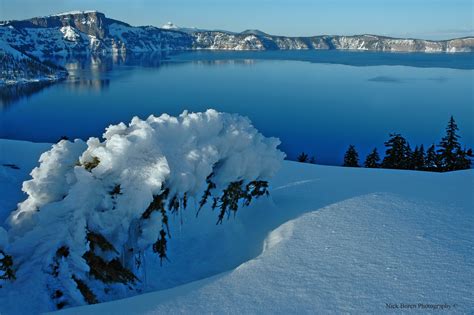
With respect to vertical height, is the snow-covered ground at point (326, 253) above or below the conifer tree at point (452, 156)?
above

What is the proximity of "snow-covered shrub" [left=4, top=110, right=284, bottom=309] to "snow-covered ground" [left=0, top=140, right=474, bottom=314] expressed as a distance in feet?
2.79

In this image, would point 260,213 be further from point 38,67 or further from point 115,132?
point 38,67

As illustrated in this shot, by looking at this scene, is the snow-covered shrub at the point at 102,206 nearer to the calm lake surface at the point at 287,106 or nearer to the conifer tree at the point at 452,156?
the conifer tree at the point at 452,156

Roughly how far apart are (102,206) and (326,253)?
452 cm

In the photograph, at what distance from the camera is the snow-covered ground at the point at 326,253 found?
219 inches

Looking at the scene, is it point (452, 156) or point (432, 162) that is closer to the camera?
point (452, 156)

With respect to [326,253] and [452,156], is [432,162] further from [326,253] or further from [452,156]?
[326,253]

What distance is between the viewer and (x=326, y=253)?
6988 millimetres

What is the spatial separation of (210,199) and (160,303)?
23.7ft

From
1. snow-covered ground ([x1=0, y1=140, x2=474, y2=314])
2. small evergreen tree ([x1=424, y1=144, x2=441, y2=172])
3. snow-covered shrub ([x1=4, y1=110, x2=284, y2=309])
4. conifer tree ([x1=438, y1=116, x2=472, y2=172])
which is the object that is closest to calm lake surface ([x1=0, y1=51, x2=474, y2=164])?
small evergreen tree ([x1=424, y1=144, x2=441, y2=172])

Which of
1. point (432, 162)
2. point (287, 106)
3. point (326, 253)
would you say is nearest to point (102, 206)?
point (326, 253)

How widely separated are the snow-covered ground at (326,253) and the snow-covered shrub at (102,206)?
2.79 feet

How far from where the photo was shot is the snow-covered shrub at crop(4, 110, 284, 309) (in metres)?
6.93

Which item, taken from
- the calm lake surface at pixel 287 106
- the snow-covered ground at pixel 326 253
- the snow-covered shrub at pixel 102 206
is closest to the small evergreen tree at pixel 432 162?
the calm lake surface at pixel 287 106
